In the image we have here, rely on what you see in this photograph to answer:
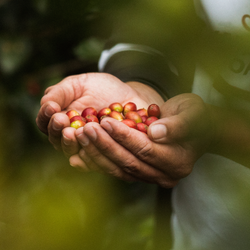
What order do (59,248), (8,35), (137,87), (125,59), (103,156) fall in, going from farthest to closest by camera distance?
(137,87), (125,59), (103,156), (8,35), (59,248)

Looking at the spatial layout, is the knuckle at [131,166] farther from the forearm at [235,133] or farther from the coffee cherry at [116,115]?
the forearm at [235,133]

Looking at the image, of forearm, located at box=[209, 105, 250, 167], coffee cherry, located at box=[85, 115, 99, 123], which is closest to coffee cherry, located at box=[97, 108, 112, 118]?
coffee cherry, located at box=[85, 115, 99, 123]

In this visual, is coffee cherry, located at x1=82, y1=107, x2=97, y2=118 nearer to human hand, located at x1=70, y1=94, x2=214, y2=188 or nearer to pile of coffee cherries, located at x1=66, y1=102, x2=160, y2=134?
pile of coffee cherries, located at x1=66, y1=102, x2=160, y2=134

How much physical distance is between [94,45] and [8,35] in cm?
46

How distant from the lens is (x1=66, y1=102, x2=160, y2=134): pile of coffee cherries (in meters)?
1.81

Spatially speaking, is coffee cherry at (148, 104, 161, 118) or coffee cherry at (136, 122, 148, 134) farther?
coffee cherry at (148, 104, 161, 118)

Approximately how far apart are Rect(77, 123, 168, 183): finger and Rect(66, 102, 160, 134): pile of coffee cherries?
0.37 meters

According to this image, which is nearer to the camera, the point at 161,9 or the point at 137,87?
the point at 161,9

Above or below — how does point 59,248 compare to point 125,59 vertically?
above

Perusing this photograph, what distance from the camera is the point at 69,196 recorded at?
1.30 feet

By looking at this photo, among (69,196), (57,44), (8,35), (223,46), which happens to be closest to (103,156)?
(57,44)

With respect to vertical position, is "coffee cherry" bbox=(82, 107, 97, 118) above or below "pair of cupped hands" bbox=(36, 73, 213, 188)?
below

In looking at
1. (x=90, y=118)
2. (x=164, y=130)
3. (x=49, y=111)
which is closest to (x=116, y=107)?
(x=90, y=118)

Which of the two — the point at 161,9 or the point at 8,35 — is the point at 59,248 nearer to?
the point at 161,9
